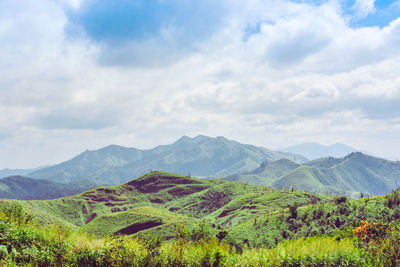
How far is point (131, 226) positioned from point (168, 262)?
107 meters

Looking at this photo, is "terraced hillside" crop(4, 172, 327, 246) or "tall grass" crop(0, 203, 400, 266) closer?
"tall grass" crop(0, 203, 400, 266)

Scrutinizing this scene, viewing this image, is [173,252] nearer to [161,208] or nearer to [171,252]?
[171,252]

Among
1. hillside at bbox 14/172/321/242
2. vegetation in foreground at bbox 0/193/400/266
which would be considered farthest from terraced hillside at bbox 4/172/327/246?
vegetation in foreground at bbox 0/193/400/266

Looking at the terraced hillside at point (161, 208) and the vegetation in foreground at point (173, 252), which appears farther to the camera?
the terraced hillside at point (161, 208)

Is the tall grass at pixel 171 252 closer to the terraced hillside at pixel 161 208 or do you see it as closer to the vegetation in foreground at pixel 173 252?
the vegetation in foreground at pixel 173 252

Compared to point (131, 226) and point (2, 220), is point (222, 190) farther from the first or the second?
point (2, 220)

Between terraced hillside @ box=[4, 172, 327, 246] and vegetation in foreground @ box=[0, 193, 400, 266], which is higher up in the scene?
vegetation in foreground @ box=[0, 193, 400, 266]

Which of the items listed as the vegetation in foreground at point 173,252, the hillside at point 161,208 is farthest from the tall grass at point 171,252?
the hillside at point 161,208

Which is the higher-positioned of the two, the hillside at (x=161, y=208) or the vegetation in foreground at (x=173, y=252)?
the vegetation in foreground at (x=173, y=252)

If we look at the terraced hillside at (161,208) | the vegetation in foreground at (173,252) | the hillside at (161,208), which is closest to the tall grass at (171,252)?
the vegetation in foreground at (173,252)

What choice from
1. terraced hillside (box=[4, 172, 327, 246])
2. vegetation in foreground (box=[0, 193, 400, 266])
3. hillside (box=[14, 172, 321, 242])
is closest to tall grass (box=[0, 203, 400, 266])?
vegetation in foreground (box=[0, 193, 400, 266])

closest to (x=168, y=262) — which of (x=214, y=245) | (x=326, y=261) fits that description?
(x=214, y=245)

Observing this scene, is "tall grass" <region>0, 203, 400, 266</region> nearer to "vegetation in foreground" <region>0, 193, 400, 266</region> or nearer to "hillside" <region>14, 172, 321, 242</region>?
"vegetation in foreground" <region>0, 193, 400, 266</region>

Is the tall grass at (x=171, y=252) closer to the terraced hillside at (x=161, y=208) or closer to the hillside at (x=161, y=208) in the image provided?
the terraced hillside at (x=161, y=208)
